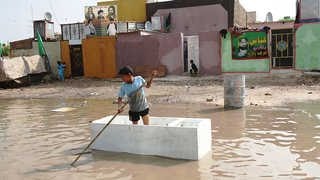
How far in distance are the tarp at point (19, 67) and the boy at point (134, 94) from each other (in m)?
16.7

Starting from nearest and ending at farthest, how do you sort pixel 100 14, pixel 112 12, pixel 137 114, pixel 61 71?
pixel 137 114 < pixel 61 71 < pixel 100 14 < pixel 112 12

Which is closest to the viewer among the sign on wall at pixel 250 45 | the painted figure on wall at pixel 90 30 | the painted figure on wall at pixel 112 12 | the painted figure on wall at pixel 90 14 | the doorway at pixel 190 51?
the sign on wall at pixel 250 45

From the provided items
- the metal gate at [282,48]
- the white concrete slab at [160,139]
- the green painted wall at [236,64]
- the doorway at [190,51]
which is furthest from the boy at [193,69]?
the white concrete slab at [160,139]

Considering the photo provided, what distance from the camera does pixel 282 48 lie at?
71.1 feet

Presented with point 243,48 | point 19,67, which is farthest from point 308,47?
point 19,67

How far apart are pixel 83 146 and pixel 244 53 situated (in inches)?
570

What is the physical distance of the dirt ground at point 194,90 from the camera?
1565 centimetres

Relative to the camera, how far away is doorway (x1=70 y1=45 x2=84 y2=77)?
2803cm

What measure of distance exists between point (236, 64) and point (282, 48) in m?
2.36

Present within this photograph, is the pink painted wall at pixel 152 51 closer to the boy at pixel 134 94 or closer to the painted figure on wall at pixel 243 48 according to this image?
the painted figure on wall at pixel 243 48

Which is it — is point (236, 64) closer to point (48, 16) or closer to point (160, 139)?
point (160, 139)

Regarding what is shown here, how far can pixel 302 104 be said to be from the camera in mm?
13930

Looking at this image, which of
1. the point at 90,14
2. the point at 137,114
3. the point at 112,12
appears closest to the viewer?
the point at 137,114

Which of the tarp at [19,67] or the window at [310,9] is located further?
the tarp at [19,67]
